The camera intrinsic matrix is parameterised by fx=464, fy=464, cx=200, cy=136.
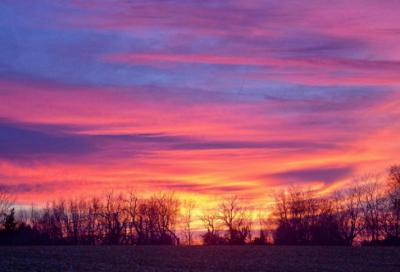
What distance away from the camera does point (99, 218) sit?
7100 centimetres

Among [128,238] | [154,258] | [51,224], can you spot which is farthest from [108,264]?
[51,224]

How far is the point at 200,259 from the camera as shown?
3456 cm

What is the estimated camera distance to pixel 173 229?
234 feet

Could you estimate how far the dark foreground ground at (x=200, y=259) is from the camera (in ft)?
93.1

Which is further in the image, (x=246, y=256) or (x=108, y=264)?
(x=246, y=256)

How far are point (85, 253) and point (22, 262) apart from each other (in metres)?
8.33

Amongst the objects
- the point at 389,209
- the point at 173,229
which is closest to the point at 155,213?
the point at 173,229

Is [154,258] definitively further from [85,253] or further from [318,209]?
[318,209]

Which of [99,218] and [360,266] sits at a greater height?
[99,218]

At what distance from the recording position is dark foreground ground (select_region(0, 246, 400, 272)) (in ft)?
93.1

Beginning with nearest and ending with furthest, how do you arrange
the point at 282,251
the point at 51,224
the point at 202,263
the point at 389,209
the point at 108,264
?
the point at 108,264 < the point at 202,263 < the point at 282,251 < the point at 389,209 < the point at 51,224

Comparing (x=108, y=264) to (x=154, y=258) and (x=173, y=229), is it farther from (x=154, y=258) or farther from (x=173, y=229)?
(x=173, y=229)

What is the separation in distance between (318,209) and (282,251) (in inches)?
1229

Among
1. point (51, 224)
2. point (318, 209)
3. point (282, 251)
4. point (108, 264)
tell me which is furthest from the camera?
point (51, 224)
